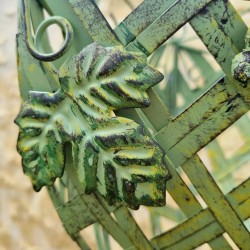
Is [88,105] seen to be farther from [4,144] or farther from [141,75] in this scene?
[4,144]

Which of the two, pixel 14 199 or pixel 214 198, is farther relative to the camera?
pixel 14 199

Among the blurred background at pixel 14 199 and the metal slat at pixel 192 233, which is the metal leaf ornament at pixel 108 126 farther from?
the blurred background at pixel 14 199

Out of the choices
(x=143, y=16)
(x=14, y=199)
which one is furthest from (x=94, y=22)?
(x=14, y=199)

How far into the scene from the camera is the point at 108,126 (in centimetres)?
45

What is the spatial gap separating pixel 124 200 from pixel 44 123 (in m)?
0.09

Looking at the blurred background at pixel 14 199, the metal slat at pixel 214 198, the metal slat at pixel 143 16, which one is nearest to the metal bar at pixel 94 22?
the metal slat at pixel 143 16

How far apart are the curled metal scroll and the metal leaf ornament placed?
0.04 feet

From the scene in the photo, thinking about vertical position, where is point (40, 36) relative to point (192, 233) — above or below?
above

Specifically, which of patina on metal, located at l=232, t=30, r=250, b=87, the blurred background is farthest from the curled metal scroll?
the blurred background

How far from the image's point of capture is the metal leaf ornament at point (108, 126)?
0.45 m

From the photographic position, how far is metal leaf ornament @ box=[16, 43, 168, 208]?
0.45 m

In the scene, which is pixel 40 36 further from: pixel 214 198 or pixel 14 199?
pixel 14 199

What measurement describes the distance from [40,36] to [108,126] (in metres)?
0.10

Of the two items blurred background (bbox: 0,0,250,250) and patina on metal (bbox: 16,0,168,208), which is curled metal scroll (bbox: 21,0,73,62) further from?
blurred background (bbox: 0,0,250,250)
